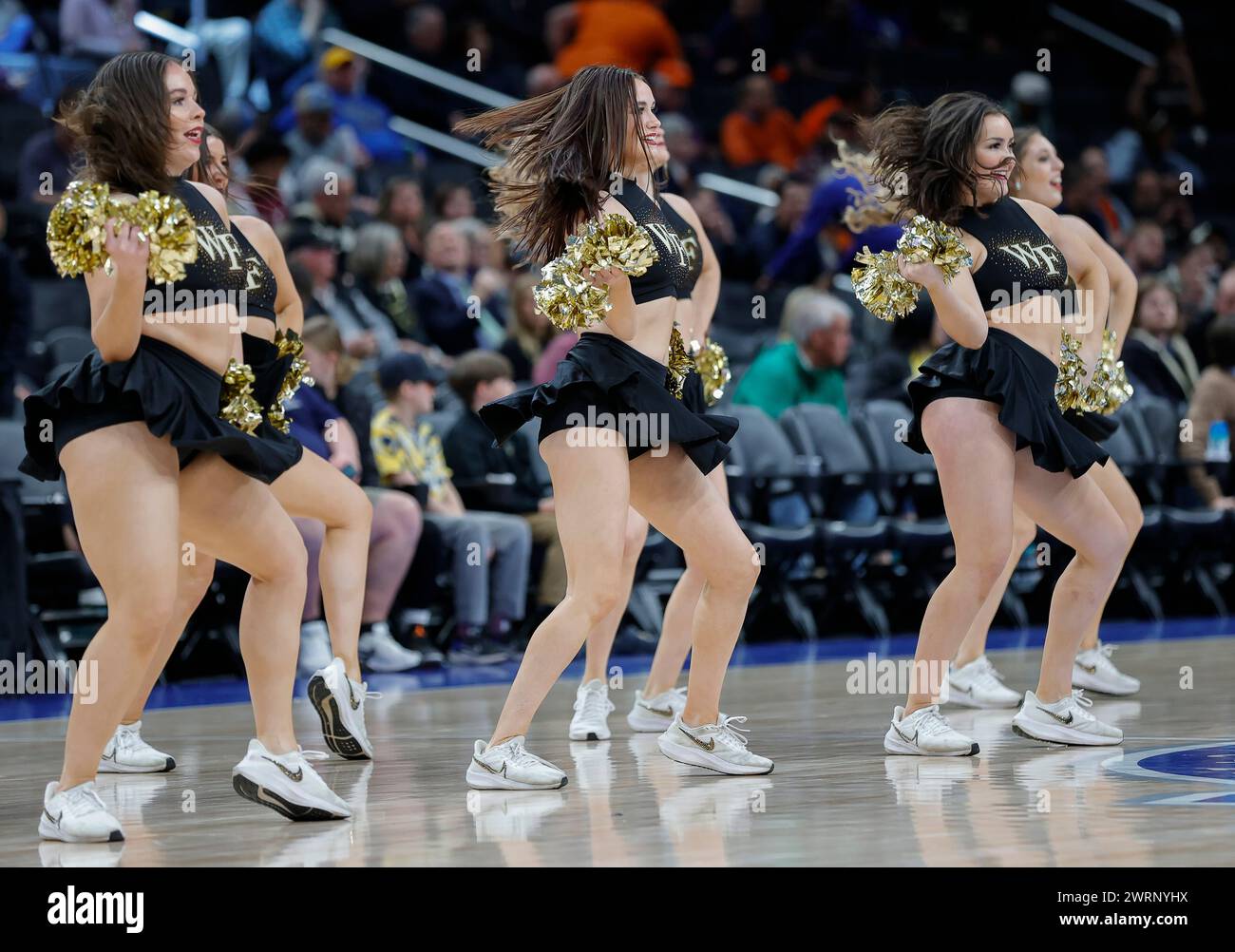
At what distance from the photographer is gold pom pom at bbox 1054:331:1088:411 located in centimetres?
578

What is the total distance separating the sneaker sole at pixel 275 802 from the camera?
14.6 ft

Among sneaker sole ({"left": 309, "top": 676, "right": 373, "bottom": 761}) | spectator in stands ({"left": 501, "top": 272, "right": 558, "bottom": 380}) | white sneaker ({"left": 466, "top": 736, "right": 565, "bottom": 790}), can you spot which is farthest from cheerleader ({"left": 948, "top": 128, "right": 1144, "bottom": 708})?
spectator in stands ({"left": 501, "top": 272, "right": 558, "bottom": 380})

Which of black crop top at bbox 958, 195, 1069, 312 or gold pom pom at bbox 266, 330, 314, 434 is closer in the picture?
gold pom pom at bbox 266, 330, 314, 434

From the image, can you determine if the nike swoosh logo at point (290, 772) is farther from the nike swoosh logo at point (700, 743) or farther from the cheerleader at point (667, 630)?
the cheerleader at point (667, 630)

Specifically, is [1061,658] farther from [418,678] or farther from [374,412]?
[374,412]

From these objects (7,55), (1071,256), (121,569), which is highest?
(7,55)

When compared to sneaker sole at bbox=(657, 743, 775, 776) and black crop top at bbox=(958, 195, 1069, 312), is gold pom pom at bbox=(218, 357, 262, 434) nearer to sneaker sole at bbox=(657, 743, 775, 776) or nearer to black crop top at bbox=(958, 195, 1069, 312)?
sneaker sole at bbox=(657, 743, 775, 776)

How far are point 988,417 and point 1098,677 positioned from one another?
207 cm

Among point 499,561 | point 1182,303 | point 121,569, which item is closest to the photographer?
point 121,569

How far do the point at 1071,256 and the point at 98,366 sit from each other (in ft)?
10.8

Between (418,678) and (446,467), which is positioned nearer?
(418,678)

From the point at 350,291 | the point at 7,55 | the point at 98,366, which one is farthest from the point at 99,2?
the point at 98,366

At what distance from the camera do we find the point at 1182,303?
42.5 feet
